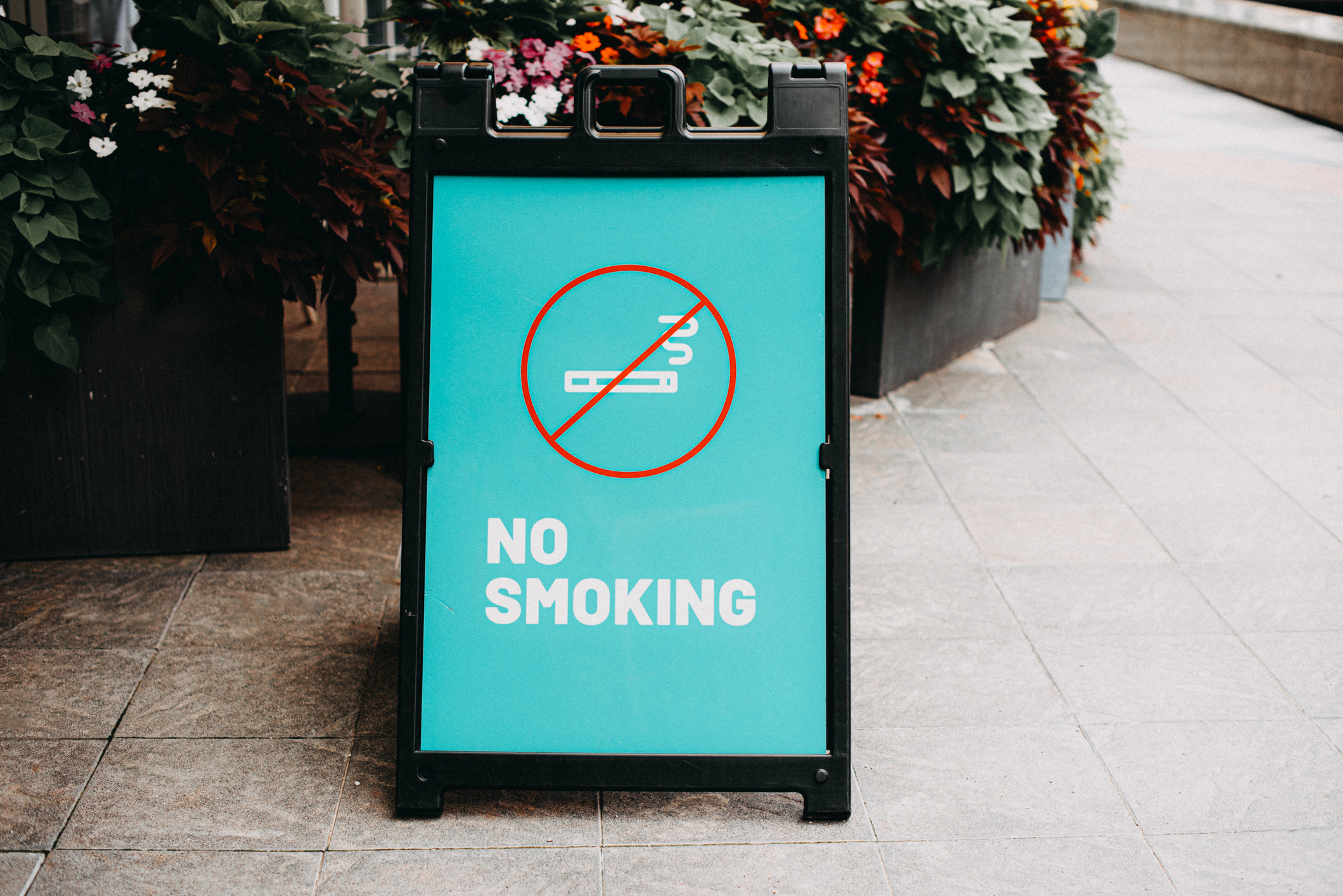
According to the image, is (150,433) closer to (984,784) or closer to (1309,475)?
(984,784)

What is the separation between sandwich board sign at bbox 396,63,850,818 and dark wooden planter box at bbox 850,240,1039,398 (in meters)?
2.57

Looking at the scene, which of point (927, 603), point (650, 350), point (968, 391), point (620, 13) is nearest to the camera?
point (650, 350)

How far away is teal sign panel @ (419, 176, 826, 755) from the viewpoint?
8.25 feet

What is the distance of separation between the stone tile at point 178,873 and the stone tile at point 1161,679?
1.93 meters

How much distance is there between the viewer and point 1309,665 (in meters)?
3.33

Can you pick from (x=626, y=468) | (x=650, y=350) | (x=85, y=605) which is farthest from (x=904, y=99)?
(x=85, y=605)

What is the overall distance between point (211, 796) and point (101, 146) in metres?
1.83

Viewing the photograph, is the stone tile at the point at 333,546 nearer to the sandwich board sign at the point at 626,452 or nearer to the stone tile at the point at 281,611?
the stone tile at the point at 281,611

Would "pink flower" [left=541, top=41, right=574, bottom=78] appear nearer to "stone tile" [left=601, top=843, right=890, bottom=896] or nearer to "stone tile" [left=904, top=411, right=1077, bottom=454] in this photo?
"stone tile" [left=904, top=411, right=1077, bottom=454]

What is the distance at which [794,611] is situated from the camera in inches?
101

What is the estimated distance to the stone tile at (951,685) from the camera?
3055 mm

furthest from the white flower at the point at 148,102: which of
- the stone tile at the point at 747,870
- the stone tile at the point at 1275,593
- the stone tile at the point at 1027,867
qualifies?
the stone tile at the point at 1275,593

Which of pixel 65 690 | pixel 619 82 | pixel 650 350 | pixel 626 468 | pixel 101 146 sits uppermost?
pixel 619 82

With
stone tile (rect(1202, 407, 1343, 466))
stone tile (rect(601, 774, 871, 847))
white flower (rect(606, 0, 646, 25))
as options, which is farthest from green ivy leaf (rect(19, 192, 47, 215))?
stone tile (rect(1202, 407, 1343, 466))
